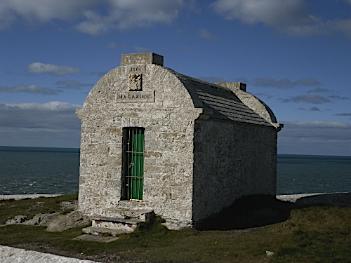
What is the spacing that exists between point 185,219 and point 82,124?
577 centimetres

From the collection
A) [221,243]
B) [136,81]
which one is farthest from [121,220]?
[136,81]

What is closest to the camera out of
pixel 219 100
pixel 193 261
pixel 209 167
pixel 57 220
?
pixel 193 261

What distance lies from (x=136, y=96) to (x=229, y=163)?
181 inches

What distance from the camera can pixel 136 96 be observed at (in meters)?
18.2

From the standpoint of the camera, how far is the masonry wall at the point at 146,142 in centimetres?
1698

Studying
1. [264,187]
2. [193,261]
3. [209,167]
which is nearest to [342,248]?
[193,261]

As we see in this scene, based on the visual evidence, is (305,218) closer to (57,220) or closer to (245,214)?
(245,214)

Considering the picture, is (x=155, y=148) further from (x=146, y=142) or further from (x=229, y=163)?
(x=229, y=163)

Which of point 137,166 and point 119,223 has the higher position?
point 137,166

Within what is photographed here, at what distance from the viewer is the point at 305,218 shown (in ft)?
57.7

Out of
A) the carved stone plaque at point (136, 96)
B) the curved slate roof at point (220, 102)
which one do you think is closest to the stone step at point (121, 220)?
the carved stone plaque at point (136, 96)

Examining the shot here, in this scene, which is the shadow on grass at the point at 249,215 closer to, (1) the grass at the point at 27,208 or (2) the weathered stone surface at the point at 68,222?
(2) the weathered stone surface at the point at 68,222

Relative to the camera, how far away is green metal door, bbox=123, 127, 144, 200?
59.2 ft

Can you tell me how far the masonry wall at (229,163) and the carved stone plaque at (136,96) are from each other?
6.95 ft
